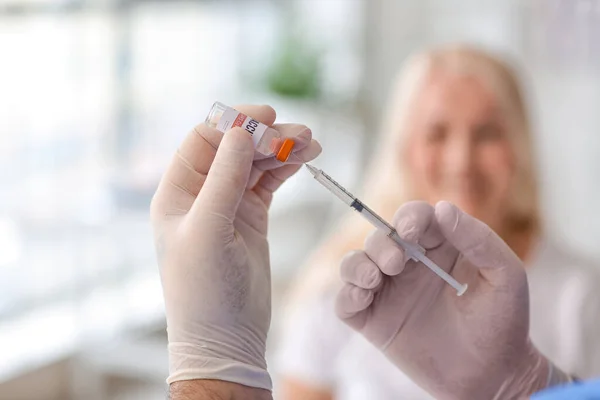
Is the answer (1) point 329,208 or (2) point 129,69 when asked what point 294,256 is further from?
(2) point 129,69

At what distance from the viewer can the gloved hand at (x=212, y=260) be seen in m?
0.76

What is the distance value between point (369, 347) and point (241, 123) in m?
0.90

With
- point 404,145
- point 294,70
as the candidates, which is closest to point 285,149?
point 404,145

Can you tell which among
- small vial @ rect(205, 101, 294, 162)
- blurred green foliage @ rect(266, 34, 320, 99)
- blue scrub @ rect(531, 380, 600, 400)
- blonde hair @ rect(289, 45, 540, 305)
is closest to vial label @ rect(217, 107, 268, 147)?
small vial @ rect(205, 101, 294, 162)

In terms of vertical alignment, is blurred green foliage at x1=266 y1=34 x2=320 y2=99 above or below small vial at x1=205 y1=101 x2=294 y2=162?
below

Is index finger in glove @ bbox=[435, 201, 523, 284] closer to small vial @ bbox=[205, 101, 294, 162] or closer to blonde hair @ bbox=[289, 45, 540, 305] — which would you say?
small vial @ bbox=[205, 101, 294, 162]

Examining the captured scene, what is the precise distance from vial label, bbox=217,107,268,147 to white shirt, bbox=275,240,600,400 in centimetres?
89

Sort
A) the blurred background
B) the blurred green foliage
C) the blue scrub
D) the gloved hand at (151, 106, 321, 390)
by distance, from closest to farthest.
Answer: the blue scrub < the gloved hand at (151, 106, 321, 390) < the blurred background < the blurred green foliage

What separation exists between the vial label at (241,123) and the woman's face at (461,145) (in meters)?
0.92

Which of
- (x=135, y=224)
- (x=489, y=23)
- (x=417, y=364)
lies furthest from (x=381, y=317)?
(x=489, y=23)

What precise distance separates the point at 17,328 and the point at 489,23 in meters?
2.34

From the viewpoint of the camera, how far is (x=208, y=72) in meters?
2.63

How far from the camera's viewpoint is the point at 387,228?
0.83 meters

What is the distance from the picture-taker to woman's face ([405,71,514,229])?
165cm
